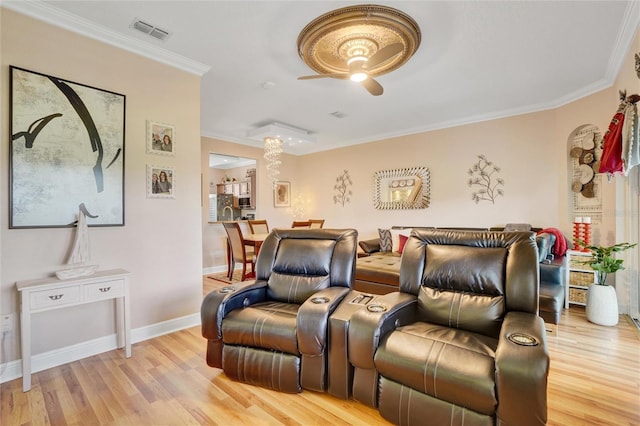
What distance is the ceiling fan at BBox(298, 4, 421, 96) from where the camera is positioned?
7.34 feet

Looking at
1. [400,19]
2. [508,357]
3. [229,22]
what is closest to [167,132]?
[229,22]

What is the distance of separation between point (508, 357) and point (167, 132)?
3.24 meters

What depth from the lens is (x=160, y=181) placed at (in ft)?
9.72

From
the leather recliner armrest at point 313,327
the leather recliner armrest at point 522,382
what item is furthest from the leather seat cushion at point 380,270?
the leather recliner armrest at point 522,382

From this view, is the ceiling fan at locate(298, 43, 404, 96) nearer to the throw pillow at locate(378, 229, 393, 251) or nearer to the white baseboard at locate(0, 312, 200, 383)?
the white baseboard at locate(0, 312, 200, 383)

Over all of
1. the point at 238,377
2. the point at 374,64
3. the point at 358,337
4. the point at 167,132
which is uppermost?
the point at 374,64

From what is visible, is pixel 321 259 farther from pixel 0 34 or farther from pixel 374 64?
pixel 0 34

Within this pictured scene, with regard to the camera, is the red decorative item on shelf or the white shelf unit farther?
the red decorative item on shelf

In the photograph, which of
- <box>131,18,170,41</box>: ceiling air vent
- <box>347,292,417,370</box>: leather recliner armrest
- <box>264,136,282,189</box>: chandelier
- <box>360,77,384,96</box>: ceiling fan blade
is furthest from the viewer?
<box>264,136,282,189</box>: chandelier

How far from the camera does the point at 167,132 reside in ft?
9.86

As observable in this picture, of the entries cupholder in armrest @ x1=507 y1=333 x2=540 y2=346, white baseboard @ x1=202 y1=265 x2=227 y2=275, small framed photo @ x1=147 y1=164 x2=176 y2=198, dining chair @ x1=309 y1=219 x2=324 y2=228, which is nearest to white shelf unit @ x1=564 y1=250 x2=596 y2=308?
cupholder in armrest @ x1=507 y1=333 x2=540 y2=346

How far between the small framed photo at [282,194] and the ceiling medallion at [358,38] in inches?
172

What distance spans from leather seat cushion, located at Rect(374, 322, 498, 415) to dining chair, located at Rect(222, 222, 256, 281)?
3.59 metres

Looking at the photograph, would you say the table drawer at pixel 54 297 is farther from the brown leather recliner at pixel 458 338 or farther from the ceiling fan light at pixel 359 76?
the ceiling fan light at pixel 359 76
